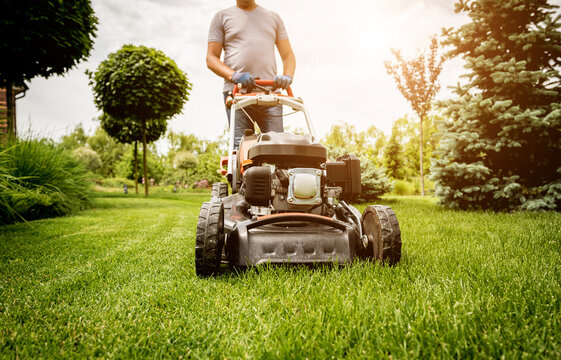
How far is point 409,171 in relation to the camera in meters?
17.5

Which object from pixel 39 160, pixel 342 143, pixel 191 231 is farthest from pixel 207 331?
pixel 342 143

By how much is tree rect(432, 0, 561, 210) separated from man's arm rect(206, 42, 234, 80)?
146 inches

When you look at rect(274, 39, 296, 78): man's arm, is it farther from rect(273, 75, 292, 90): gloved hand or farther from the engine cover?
the engine cover

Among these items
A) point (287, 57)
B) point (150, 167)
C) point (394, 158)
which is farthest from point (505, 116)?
point (150, 167)

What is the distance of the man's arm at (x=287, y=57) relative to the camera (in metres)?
3.40

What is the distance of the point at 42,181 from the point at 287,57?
3.83 metres

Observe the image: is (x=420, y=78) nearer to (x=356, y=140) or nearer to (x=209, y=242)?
(x=356, y=140)

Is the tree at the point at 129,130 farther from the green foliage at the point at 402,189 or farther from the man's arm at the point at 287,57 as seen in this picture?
the green foliage at the point at 402,189

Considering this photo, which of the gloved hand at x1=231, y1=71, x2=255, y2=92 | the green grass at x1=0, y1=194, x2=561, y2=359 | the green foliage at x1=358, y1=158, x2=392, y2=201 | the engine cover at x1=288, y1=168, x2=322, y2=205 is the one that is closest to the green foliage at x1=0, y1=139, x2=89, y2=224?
the green grass at x1=0, y1=194, x2=561, y2=359

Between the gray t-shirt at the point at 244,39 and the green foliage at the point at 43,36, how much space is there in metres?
3.02

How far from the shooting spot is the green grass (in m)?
1.08

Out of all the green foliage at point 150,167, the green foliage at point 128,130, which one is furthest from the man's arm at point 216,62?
the green foliage at point 150,167

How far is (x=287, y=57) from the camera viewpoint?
3434mm

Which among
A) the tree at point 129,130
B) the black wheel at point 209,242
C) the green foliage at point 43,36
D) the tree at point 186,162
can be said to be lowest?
the black wheel at point 209,242
